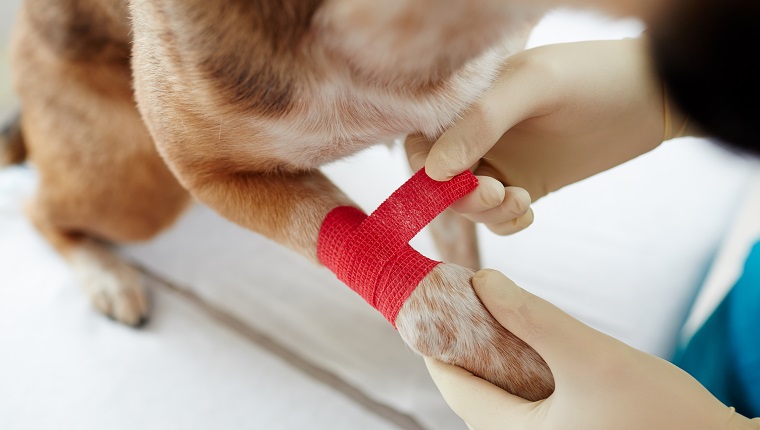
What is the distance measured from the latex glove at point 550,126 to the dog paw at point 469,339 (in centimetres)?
14

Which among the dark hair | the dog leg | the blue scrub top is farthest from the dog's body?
the blue scrub top

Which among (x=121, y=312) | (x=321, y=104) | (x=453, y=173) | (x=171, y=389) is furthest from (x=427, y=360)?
(x=121, y=312)

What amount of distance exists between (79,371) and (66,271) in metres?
0.27

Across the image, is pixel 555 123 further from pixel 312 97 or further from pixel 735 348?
pixel 735 348

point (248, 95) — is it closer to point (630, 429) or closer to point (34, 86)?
point (630, 429)

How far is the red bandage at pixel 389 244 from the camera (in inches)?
24.7

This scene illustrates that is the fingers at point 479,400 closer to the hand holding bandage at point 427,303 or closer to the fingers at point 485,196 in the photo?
the hand holding bandage at point 427,303

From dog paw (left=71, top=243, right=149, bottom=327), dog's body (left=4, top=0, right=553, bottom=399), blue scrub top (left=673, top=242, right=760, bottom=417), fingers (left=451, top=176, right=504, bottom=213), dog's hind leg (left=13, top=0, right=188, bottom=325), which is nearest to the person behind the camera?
dog's body (left=4, top=0, right=553, bottom=399)

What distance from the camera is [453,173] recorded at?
0.68 meters

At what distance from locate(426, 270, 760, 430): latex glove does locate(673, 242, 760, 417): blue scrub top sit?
0.31m

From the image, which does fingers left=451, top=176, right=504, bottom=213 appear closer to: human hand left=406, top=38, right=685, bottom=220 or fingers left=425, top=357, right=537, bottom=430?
human hand left=406, top=38, right=685, bottom=220

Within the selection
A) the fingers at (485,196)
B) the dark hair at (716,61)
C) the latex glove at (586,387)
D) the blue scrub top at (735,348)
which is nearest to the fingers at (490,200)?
the fingers at (485,196)

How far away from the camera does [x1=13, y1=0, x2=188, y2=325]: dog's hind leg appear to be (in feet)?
3.42

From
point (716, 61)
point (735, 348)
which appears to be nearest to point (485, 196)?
point (716, 61)
